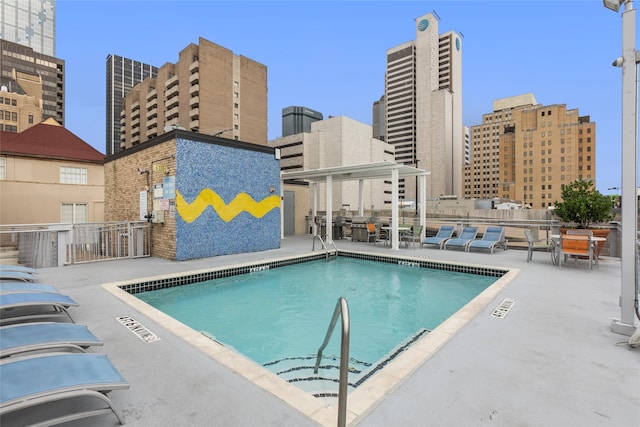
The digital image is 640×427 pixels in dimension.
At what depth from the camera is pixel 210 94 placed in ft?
162

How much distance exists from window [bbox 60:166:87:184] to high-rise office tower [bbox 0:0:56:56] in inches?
4233

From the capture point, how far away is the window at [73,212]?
58.1ft

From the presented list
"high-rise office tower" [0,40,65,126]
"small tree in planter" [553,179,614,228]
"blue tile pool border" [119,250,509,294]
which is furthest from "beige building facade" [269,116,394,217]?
"high-rise office tower" [0,40,65,126]

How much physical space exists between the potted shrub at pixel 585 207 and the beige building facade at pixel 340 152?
149ft

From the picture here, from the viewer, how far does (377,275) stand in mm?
8172

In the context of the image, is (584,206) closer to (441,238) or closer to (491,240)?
(491,240)

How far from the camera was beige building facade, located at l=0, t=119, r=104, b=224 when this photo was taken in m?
16.3

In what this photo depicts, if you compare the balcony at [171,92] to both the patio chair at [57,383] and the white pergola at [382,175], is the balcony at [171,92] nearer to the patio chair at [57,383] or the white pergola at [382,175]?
the white pergola at [382,175]

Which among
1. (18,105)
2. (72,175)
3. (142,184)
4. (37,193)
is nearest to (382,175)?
(142,184)

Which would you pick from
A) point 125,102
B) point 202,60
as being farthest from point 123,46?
point 202,60

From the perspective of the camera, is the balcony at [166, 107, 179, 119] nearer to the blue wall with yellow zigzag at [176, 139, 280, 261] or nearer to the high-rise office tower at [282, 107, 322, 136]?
the blue wall with yellow zigzag at [176, 139, 280, 261]

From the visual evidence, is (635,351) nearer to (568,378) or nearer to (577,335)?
(577,335)

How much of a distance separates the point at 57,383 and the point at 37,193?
2024cm

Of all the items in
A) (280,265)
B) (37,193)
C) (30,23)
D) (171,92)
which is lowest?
(280,265)
